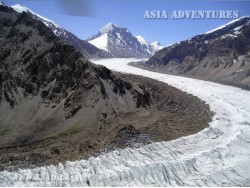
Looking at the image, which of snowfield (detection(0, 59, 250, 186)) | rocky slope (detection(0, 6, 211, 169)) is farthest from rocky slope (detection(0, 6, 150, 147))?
snowfield (detection(0, 59, 250, 186))

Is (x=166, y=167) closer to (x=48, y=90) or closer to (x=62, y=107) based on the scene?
(x=62, y=107)

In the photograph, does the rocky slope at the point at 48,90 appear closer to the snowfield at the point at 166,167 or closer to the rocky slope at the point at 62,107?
the rocky slope at the point at 62,107

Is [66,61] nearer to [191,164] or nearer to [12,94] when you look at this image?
[12,94]

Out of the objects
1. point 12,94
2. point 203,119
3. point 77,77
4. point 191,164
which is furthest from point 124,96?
point 191,164

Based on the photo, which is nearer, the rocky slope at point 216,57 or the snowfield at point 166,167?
the snowfield at point 166,167

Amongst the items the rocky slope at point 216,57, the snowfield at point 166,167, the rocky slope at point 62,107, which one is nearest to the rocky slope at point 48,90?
the rocky slope at point 62,107

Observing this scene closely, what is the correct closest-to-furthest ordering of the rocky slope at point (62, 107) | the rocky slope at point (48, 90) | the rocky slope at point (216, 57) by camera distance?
the rocky slope at point (62, 107)
the rocky slope at point (48, 90)
the rocky slope at point (216, 57)
